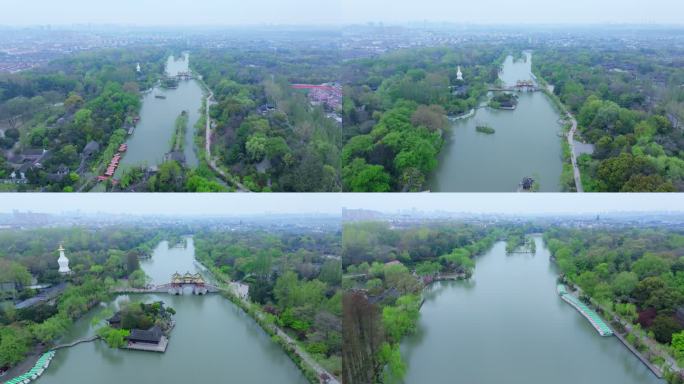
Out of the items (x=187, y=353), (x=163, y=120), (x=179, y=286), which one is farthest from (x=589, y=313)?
(x=163, y=120)

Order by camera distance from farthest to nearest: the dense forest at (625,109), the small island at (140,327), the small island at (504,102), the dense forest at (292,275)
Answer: the small island at (504,102) < the small island at (140,327) < the dense forest at (625,109) < the dense forest at (292,275)

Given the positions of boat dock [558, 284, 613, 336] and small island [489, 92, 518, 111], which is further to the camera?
small island [489, 92, 518, 111]

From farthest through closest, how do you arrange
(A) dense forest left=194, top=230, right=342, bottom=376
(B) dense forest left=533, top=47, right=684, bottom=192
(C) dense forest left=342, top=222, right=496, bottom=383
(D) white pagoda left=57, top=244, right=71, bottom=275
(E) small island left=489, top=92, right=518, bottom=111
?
(E) small island left=489, top=92, right=518, bottom=111 → (D) white pagoda left=57, top=244, right=71, bottom=275 → (B) dense forest left=533, top=47, right=684, bottom=192 → (A) dense forest left=194, top=230, right=342, bottom=376 → (C) dense forest left=342, top=222, right=496, bottom=383

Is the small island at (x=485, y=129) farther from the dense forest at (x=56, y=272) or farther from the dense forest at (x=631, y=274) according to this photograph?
the dense forest at (x=56, y=272)

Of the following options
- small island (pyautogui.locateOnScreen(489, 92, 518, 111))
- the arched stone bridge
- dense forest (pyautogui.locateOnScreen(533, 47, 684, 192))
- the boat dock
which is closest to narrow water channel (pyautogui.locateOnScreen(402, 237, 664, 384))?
the boat dock

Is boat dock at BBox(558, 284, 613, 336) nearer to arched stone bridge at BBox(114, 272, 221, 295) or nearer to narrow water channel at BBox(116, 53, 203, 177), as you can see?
arched stone bridge at BBox(114, 272, 221, 295)

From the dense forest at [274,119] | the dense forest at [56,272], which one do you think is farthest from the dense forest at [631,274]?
the dense forest at [56,272]
